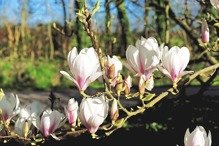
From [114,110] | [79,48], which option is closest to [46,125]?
[114,110]

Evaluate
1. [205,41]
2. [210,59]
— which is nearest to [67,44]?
[210,59]

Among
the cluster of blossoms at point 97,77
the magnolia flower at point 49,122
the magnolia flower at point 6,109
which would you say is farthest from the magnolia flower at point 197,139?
the magnolia flower at point 6,109

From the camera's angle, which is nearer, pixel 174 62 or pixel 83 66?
pixel 83 66

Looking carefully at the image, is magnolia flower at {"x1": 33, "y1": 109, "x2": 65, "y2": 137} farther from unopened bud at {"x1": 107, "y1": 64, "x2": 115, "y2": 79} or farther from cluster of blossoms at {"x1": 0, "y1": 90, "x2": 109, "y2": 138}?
unopened bud at {"x1": 107, "y1": 64, "x2": 115, "y2": 79}

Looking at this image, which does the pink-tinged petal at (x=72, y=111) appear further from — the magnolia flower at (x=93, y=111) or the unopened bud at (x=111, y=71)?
the unopened bud at (x=111, y=71)

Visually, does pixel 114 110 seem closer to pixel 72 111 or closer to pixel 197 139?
pixel 72 111

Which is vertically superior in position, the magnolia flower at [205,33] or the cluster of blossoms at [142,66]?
the magnolia flower at [205,33]
